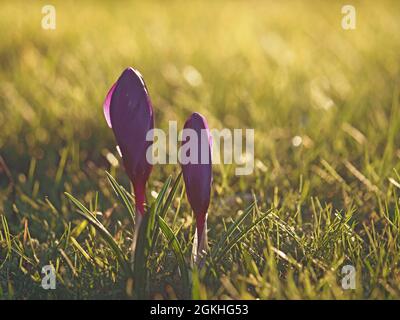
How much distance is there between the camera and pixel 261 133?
114 inches

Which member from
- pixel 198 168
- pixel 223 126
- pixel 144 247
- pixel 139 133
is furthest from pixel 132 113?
pixel 223 126

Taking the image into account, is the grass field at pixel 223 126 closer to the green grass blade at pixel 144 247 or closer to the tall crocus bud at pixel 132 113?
the green grass blade at pixel 144 247

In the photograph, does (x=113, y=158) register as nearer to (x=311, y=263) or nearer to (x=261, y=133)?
(x=261, y=133)

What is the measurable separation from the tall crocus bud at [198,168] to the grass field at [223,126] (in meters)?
0.05

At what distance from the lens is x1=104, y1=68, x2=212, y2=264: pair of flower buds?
1.66m

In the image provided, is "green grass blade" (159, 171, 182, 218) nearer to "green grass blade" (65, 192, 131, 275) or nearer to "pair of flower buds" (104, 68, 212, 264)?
"pair of flower buds" (104, 68, 212, 264)

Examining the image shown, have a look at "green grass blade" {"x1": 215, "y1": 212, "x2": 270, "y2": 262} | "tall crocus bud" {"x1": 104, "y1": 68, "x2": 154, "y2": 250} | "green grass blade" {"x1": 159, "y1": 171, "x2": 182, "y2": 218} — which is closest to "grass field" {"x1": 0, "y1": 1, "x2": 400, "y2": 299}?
"green grass blade" {"x1": 215, "y1": 212, "x2": 270, "y2": 262}

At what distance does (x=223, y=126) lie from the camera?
10.0 ft

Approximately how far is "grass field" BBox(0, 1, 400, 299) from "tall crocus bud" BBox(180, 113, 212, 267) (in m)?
0.05

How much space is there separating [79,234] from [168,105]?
1267 millimetres

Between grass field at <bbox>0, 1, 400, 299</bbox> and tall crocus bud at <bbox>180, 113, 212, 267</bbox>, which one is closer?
tall crocus bud at <bbox>180, 113, 212, 267</bbox>

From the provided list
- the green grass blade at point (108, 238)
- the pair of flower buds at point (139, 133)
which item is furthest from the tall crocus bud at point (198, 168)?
the green grass blade at point (108, 238)

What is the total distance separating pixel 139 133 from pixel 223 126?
4.62ft
